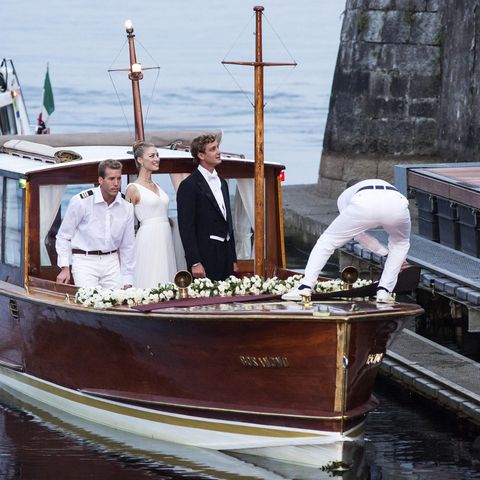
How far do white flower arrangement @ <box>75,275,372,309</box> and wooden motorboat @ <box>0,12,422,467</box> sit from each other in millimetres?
85

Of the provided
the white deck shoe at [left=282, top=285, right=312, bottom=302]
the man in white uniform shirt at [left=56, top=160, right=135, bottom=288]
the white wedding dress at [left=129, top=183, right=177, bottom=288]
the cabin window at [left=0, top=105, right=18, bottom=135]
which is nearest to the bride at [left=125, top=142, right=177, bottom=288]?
the white wedding dress at [left=129, top=183, right=177, bottom=288]

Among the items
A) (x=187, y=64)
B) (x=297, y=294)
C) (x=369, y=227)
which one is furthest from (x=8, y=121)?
(x=187, y=64)

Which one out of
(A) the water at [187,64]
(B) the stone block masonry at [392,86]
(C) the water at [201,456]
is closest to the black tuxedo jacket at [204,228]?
(C) the water at [201,456]

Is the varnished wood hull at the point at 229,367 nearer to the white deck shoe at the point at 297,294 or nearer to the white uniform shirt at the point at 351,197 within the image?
the white deck shoe at the point at 297,294

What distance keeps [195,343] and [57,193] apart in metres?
2.07

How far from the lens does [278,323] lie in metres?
11.3

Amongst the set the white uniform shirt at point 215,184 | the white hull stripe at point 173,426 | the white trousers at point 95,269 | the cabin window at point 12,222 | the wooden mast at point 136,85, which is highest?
the wooden mast at point 136,85

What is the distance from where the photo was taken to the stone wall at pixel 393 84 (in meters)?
23.1

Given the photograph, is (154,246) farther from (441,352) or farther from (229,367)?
(441,352)

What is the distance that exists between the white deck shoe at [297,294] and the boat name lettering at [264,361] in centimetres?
49

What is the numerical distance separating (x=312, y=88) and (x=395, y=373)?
148ft

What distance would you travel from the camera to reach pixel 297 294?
38.6 feet

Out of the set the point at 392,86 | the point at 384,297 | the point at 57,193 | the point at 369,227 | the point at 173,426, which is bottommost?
the point at 173,426

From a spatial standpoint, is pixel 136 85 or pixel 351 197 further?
pixel 136 85
